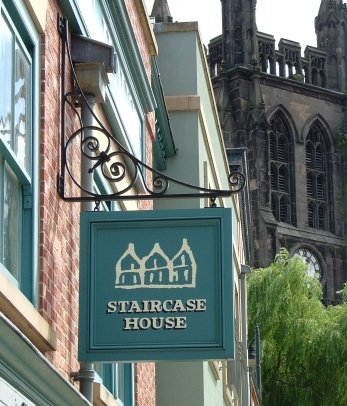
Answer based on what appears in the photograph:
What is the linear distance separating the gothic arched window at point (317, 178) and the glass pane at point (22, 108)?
83221mm

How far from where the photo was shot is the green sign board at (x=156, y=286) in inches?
295

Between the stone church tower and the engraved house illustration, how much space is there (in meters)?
77.5

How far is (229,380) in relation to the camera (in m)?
20.7

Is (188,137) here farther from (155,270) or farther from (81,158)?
(155,270)

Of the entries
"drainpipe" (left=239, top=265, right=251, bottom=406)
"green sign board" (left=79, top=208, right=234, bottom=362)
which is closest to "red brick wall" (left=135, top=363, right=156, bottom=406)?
"green sign board" (left=79, top=208, right=234, bottom=362)

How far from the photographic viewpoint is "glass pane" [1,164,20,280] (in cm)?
734

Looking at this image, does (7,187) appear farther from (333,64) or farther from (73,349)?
(333,64)

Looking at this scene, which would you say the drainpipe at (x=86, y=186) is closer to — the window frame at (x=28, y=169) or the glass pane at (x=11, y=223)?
the window frame at (x=28, y=169)

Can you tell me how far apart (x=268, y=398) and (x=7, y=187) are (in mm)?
29232

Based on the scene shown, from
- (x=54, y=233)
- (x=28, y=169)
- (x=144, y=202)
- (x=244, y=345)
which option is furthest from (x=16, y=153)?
(x=244, y=345)

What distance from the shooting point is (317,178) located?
91812 mm

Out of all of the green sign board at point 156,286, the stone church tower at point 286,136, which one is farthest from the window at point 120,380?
the stone church tower at point 286,136

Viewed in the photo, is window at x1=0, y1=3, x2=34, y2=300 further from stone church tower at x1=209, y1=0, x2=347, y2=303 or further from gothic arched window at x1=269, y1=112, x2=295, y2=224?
gothic arched window at x1=269, y1=112, x2=295, y2=224

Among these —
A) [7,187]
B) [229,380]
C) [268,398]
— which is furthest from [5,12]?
[268,398]
